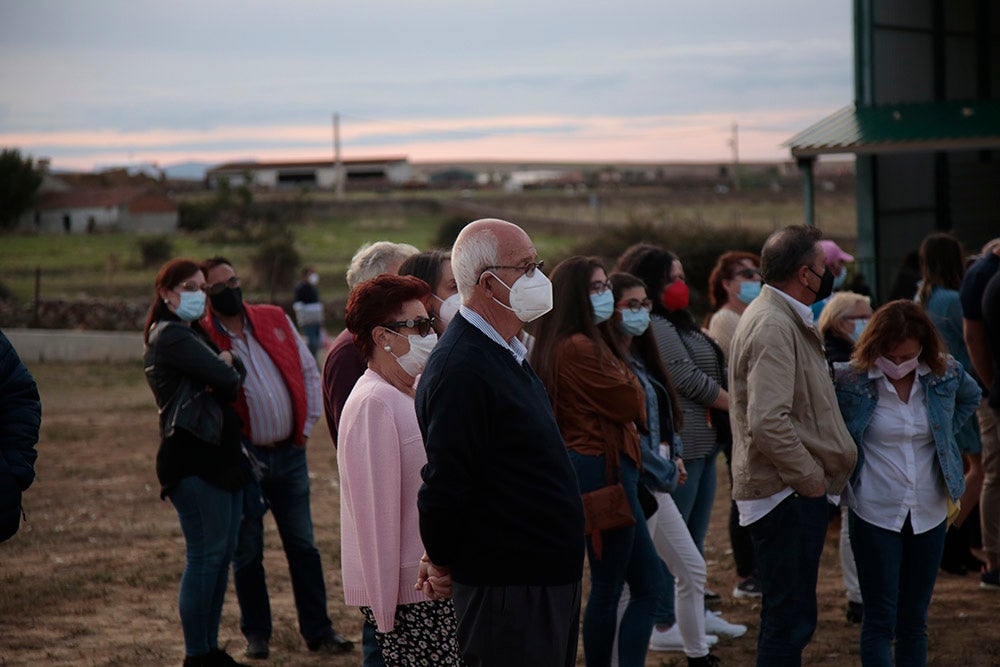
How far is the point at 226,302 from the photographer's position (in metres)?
5.87

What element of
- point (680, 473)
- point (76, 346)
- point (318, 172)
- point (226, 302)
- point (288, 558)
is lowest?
point (288, 558)

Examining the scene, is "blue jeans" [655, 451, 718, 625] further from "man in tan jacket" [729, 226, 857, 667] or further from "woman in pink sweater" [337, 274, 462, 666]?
"woman in pink sweater" [337, 274, 462, 666]

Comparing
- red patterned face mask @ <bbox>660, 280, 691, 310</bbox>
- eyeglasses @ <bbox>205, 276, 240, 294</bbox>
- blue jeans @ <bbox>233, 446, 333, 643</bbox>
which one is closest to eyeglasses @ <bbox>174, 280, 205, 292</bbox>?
eyeglasses @ <bbox>205, 276, 240, 294</bbox>

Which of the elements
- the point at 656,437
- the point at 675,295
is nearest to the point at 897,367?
the point at 656,437

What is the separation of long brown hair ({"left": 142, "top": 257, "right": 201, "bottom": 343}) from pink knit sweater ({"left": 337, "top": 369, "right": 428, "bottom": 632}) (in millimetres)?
→ 2172

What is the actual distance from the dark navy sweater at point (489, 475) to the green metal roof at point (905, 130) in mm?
12161

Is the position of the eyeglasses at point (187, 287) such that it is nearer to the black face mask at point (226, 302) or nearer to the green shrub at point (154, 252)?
the black face mask at point (226, 302)

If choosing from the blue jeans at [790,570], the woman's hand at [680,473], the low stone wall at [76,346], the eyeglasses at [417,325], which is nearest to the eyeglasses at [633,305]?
the woman's hand at [680,473]

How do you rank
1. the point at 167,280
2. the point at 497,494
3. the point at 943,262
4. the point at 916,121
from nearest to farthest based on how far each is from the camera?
the point at 497,494 < the point at 167,280 < the point at 943,262 < the point at 916,121

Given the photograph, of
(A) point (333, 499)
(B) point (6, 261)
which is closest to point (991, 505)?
(A) point (333, 499)

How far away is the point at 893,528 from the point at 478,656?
209 cm

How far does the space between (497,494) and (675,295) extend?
2.97 m

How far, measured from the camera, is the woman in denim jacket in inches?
178

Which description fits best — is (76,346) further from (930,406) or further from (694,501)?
(930,406)
